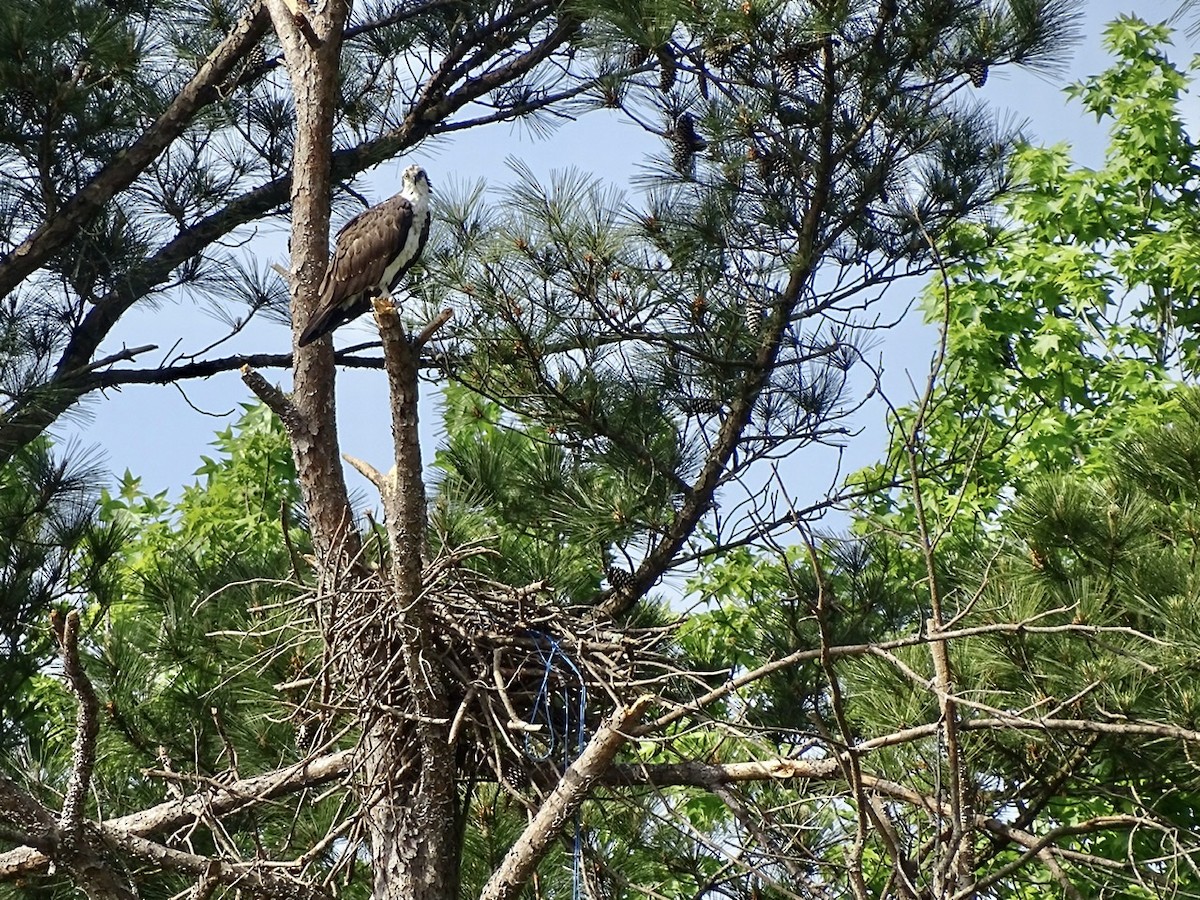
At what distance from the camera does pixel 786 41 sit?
5.23m

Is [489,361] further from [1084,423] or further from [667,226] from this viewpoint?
[1084,423]

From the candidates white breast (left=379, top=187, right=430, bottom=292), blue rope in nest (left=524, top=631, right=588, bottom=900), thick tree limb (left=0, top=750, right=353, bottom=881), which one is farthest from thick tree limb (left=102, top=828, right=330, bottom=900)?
white breast (left=379, top=187, right=430, bottom=292)

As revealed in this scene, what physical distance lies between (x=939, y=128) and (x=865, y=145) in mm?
341

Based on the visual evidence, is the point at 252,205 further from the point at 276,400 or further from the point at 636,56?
the point at 276,400

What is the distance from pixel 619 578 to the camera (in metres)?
5.39

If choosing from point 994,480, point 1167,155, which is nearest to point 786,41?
point 994,480

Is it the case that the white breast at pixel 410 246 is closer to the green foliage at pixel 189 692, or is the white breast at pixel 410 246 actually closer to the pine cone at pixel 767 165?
the green foliage at pixel 189 692

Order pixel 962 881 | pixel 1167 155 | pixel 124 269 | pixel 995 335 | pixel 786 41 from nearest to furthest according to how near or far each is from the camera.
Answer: pixel 962 881, pixel 786 41, pixel 124 269, pixel 995 335, pixel 1167 155

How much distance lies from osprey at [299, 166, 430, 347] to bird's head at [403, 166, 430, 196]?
0.08ft

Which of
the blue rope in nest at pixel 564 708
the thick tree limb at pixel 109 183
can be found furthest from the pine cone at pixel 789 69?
the blue rope in nest at pixel 564 708

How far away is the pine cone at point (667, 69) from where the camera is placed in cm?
543

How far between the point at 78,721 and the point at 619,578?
2.97 meters

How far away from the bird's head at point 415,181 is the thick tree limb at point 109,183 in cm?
89

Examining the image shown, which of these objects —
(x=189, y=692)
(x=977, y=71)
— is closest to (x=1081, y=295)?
(x=977, y=71)
